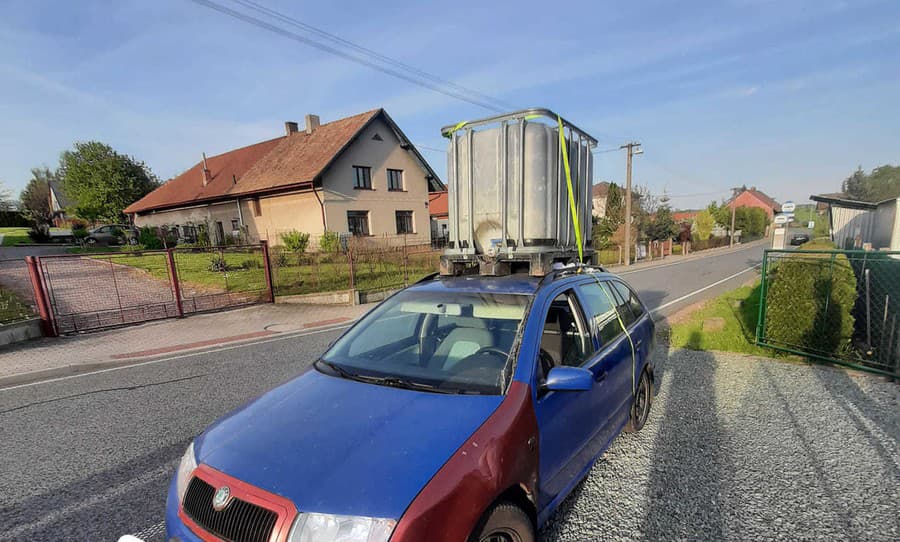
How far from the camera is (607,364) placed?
2.76 metres

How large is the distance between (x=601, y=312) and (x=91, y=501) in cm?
407

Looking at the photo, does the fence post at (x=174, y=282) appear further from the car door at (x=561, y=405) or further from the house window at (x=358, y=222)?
the house window at (x=358, y=222)

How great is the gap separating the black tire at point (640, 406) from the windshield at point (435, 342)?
1.75 m

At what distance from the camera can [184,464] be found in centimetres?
186

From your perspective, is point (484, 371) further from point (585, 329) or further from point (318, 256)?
point (318, 256)

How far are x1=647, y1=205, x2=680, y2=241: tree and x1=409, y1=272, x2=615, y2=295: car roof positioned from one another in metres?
35.9

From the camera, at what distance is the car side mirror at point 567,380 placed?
6.63ft

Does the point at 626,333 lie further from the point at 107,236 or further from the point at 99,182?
the point at 99,182

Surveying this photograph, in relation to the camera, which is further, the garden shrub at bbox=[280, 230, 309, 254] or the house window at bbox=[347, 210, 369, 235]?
the house window at bbox=[347, 210, 369, 235]

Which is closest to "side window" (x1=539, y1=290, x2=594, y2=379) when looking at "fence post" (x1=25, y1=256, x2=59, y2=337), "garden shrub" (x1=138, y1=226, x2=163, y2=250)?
"fence post" (x1=25, y1=256, x2=59, y2=337)

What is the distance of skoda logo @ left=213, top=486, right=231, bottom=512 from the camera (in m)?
1.52

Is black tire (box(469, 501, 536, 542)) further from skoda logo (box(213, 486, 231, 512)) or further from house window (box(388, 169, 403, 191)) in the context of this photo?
house window (box(388, 169, 403, 191))

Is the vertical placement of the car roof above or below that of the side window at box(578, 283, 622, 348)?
above

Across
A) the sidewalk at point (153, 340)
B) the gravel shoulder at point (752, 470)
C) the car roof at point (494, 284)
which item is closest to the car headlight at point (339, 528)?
the gravel shoulder at point (752, 470)
